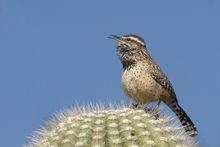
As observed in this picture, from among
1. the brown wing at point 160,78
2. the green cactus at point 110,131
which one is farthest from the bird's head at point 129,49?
the green cactus at point 110,131

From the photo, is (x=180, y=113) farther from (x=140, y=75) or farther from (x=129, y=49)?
(x=129, y=49)

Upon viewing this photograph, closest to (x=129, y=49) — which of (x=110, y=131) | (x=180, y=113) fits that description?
(x=180, y=113)

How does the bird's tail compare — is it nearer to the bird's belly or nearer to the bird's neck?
the bird's belly

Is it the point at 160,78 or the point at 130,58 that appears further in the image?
the point at 160,78

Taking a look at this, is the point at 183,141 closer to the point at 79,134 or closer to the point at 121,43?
the point at 79,134

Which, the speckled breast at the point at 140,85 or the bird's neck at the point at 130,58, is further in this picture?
the bird's neck at the point at 130,58

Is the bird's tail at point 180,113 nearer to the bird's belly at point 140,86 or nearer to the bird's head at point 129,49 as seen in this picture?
the bird's belly at point 140,86

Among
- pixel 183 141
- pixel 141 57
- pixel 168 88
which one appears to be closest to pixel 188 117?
pixel 168 88
